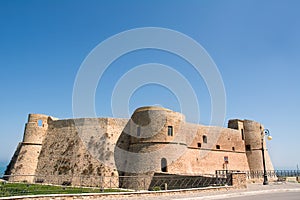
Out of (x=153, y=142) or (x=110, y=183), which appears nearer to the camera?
(x=110, y=183)

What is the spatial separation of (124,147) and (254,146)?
18872mm

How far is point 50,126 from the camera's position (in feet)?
103

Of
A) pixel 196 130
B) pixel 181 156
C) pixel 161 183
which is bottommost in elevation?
pixel 161 183

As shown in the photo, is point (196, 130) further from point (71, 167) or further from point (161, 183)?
point (71, 167)

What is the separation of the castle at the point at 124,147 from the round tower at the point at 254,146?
0.19 m

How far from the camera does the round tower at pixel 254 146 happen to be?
35312 millimetres

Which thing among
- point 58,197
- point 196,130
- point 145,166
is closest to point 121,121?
point 145,166

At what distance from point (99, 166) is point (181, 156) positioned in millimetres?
7930

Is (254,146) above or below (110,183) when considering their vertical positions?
above

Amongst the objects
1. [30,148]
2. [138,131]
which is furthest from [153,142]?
[30,148]

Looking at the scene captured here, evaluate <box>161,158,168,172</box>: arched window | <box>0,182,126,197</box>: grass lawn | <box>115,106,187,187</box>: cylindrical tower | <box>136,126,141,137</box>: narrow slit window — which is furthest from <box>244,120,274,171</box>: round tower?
<box>0,182,126,197</box>: grass lawn

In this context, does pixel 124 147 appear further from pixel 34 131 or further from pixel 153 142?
pixel 34 131

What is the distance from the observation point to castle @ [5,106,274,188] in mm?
24484

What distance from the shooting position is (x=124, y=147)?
2733 centimetres
